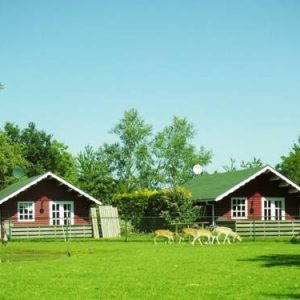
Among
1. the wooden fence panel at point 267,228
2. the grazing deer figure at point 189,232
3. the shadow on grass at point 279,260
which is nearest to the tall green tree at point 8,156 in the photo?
the wooden fence panel at point 267,228

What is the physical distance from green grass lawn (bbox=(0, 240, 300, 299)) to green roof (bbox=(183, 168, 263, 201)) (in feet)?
63.8

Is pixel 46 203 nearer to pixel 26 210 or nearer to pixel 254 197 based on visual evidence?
pixel 26 210

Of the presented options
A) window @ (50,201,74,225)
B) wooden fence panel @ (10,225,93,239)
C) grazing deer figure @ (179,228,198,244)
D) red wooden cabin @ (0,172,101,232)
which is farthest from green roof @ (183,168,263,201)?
grazing deer figure @ (179,228,198,244)

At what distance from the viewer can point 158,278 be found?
48.8ft

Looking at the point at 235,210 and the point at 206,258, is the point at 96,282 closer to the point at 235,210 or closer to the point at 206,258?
the point at 206,258

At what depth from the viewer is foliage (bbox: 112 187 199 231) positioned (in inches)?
1555

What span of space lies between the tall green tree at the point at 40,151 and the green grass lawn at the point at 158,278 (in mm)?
52677

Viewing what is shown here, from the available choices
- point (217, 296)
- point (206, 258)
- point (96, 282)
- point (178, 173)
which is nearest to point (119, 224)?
point (206, 258)

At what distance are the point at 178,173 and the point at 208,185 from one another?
3457cm

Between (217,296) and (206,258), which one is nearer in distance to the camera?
(217,296)

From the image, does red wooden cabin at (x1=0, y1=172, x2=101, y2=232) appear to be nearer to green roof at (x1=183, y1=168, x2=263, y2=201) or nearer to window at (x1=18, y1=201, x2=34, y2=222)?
window at (x1=18, y1=201, x2=34, y2=222)

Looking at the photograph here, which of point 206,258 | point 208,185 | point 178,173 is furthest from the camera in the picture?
point 178,173

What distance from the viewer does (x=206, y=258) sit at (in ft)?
68.3

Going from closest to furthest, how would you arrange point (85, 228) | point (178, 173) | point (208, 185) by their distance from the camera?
point (85, 228) → point (208, 185) → point (178, 173)
